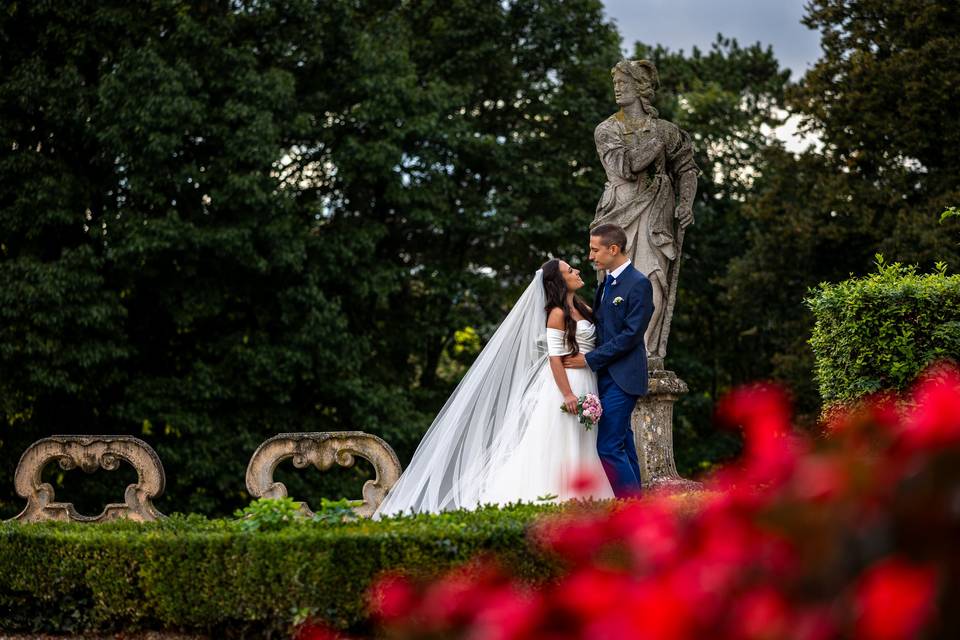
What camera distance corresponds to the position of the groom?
27.7 feet

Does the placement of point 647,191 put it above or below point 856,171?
below

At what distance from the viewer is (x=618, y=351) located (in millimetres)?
8461

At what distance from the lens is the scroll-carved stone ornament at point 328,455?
360 inches

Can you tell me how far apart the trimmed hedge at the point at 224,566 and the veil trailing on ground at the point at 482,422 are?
200 cm

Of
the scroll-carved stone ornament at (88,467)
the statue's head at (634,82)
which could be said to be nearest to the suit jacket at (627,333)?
the statue's head at (634,82)

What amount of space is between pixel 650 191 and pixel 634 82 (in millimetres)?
1018

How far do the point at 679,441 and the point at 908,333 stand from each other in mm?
18163

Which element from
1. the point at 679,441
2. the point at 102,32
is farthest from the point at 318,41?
the point at 679,441

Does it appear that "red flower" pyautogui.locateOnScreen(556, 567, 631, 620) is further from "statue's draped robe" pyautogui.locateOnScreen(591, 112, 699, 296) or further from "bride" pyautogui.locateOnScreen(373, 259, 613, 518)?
"statue's draped robe" pyautogui.locateOnScreen(591, 112, 699, 296)

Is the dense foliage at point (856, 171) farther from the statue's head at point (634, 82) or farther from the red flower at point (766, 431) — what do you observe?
the red flower at point (766, 431)

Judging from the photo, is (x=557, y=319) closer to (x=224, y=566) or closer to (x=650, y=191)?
(x=650, y=191)

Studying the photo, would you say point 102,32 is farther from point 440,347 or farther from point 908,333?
point 908,333

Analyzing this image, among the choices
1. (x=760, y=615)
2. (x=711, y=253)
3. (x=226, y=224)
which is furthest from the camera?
(x=711, y=253)

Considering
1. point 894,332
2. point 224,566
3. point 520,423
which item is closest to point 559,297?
point 520,423
